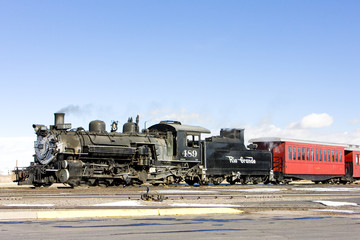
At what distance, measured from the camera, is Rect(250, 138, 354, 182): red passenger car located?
34.6 meters

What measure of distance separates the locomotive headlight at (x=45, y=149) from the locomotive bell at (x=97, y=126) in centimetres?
280

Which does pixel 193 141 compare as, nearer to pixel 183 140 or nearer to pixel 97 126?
pixel 183 140

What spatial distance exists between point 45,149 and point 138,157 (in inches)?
206

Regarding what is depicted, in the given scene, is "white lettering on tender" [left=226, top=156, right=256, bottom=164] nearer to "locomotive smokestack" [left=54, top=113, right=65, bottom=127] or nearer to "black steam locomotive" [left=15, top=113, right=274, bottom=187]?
"black steam locomotive" [left=15, top=113, right=274, bottom=187]

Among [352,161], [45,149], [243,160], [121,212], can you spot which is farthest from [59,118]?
[352,161]

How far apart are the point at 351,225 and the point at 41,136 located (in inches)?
781

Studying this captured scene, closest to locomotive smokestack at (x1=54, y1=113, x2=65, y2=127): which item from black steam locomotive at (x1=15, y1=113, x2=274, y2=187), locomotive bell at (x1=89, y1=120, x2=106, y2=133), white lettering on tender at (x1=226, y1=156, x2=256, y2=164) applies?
black steam locomotive at (x1=15, y1=113, x2=274, y2=187)

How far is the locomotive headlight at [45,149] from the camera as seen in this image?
82.6 feet

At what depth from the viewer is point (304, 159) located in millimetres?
35500

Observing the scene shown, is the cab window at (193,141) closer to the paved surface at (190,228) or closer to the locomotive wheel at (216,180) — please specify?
the locomotive wheel at (216,180)

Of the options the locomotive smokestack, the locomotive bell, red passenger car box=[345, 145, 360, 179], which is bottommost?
red passenger car box=[345, 145, 360, 179]

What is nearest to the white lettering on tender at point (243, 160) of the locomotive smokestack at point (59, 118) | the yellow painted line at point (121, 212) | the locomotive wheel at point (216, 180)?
the locomotive wheel at point (216, 180)

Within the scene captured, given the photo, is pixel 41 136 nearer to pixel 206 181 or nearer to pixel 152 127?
pixel 152 127

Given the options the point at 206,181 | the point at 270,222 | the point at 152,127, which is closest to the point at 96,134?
the point at 152,127
